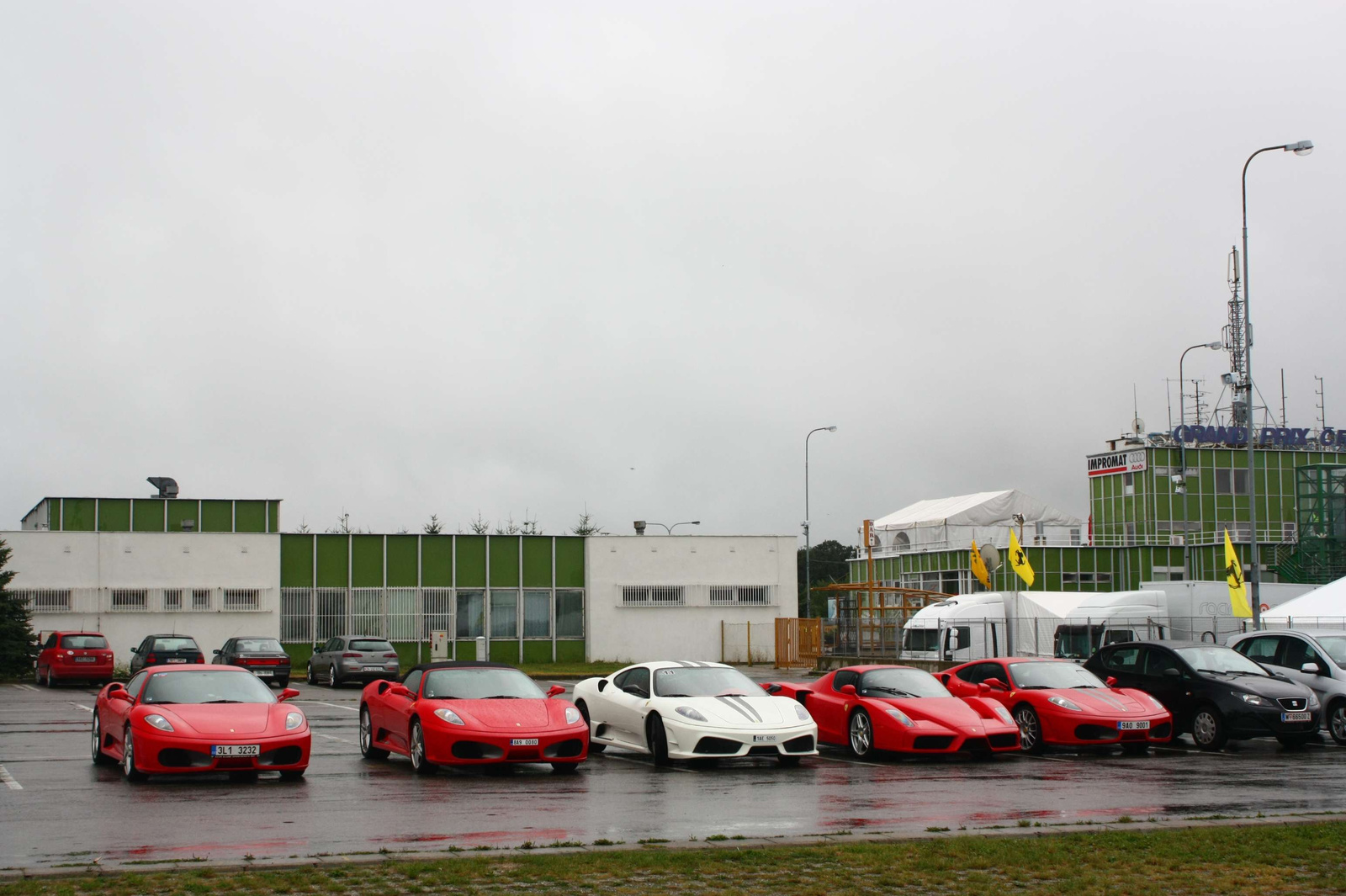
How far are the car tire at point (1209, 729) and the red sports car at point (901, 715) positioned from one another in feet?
12.2

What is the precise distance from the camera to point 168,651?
117ft

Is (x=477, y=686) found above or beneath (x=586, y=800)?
above

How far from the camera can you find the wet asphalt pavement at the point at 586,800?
10.6m

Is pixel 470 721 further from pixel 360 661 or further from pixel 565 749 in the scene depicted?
pixel 360 661

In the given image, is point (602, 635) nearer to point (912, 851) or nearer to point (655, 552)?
point (655, 552)

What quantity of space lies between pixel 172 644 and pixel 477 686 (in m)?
22.3

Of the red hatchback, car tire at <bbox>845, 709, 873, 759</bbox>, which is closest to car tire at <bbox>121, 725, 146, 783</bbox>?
car tire at <bbox>845, 709, 873, 759</bbox>

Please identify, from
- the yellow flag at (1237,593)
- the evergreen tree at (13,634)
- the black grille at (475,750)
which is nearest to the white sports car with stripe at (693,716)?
the black grille at (475,750)

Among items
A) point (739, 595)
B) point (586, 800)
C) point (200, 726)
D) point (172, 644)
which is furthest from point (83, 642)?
point (586, 800)

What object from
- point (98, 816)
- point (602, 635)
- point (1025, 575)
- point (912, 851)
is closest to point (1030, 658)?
point (912, 851)

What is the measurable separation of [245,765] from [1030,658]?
11853 mm

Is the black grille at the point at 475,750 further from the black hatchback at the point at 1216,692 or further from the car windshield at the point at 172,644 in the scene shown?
the car windshield at the point at 172,644

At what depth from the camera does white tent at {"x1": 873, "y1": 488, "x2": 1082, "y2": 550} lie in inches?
3452

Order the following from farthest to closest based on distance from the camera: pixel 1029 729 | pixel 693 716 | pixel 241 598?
pixel 241 598 < pixel 1029 729 < pixel 693 716
